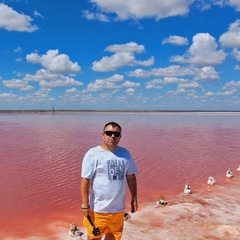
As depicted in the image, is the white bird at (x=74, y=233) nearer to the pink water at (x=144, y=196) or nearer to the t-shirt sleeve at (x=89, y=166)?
the pink water at (x=144, y=196)

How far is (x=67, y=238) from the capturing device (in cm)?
720

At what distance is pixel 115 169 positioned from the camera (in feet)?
15.2

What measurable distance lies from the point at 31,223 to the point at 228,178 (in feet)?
30.5

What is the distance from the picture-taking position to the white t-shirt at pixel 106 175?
4590mm

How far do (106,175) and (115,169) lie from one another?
0.56 ft

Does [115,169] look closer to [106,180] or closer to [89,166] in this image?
[106,180]

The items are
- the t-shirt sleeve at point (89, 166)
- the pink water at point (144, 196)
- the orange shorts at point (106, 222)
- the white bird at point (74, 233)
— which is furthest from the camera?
the pink water at point (144, 196)

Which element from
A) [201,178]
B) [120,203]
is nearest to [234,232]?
[120,203]

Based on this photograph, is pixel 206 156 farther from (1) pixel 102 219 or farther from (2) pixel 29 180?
(1) pixel 102 219

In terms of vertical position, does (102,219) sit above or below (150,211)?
above

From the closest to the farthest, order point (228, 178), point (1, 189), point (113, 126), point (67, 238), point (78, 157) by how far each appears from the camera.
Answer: point (113, 126) → point (67, 238) → point (1, 189) → point (228, 178) → point (78, 157)

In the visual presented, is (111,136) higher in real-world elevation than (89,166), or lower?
higher

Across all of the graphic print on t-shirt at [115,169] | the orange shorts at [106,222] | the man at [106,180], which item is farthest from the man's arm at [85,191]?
the graphic print on t-shirt at [115,169]

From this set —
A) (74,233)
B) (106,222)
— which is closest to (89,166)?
(106,222)
